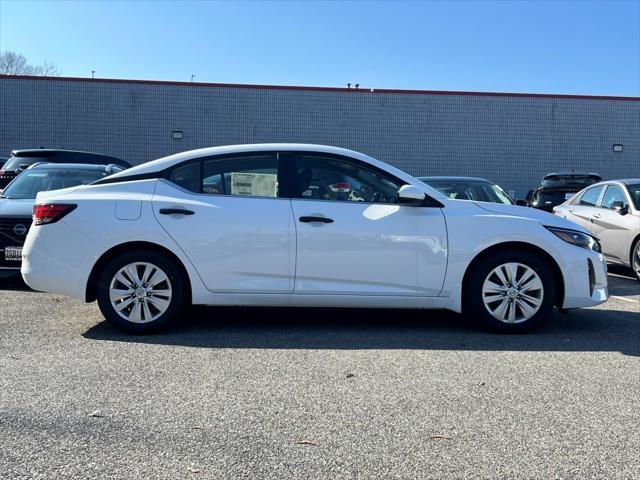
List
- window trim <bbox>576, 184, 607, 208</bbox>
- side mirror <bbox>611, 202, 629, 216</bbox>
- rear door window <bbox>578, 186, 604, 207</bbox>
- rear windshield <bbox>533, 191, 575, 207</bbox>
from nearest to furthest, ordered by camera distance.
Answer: side mirror <bbox>611, 202, 629, 216</bbox> < window trim <bbox>576, 184, 607, 208</bbox> < rear door window <bbox>578, 186, 604, 207</bbox> < rear windshield <bbox>533, 191, 575, 207</bbox>

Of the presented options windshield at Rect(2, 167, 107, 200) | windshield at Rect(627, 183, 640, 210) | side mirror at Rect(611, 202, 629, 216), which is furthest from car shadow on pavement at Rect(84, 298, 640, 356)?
windshield at Rect(2, 167, 107, 200)

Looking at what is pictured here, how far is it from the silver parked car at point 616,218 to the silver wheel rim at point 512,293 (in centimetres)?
409

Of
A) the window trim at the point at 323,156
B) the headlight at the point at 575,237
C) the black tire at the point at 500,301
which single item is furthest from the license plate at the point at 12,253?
the headlight at the point at 575,237

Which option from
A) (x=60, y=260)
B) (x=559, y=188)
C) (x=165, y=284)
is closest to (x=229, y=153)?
(x=165, y=284)

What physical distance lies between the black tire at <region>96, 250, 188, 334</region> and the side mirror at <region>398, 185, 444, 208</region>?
207cm

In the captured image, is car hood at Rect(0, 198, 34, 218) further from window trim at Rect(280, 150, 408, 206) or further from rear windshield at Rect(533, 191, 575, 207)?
rear windshield at Rect(533, 191, 575, 207)

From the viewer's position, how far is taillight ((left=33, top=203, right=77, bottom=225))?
552 cm

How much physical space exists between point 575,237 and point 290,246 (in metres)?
2.59

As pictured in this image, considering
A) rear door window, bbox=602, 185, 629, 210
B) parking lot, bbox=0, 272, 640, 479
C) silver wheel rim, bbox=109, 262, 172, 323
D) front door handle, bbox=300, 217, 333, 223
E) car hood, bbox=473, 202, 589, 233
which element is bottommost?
parking lot, bbox=0, 272, 640, 479

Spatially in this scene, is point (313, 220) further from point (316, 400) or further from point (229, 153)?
point (316, 400)

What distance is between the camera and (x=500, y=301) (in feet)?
18.4

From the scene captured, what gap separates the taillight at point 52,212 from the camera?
5.52 metres

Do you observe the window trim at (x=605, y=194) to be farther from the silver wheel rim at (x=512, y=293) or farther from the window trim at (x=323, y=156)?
the window trim at (x=323, y=156)

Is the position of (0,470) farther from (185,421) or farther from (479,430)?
(479,430)
